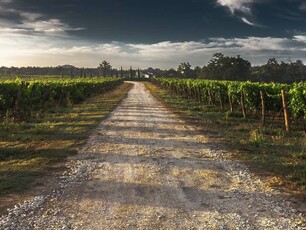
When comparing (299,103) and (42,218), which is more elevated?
(299,103)

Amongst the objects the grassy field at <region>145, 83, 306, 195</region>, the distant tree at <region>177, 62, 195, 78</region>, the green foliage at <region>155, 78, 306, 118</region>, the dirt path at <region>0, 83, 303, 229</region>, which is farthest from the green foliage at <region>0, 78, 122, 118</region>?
the distant tree at <region>177, 62, 195, 78</region>

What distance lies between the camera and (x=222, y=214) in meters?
6.94

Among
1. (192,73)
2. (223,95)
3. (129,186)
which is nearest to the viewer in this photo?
(129,186)

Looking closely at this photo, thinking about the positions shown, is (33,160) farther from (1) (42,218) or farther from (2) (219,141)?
(2) (219,141)

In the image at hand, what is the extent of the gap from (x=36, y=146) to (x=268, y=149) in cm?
872

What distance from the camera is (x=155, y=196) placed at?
7922 millimetres

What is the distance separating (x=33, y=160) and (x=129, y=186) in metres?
4.15

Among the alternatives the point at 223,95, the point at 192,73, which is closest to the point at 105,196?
the point at 223,95

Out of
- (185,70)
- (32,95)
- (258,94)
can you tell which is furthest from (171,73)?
(32,95)

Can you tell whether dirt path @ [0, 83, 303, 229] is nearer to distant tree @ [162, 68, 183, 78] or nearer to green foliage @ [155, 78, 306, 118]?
green foliage @ [155, 78, 306, 118]

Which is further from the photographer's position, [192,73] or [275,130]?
[192,73]

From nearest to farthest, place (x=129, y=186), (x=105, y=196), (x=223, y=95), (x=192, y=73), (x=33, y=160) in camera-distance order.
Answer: (x=105, y=196) → (x=129, y=186) → (x=33, y=160) → (x=223, y=95) → (x=192, y=73)

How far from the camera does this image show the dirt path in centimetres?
658

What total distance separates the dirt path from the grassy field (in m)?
0.60
